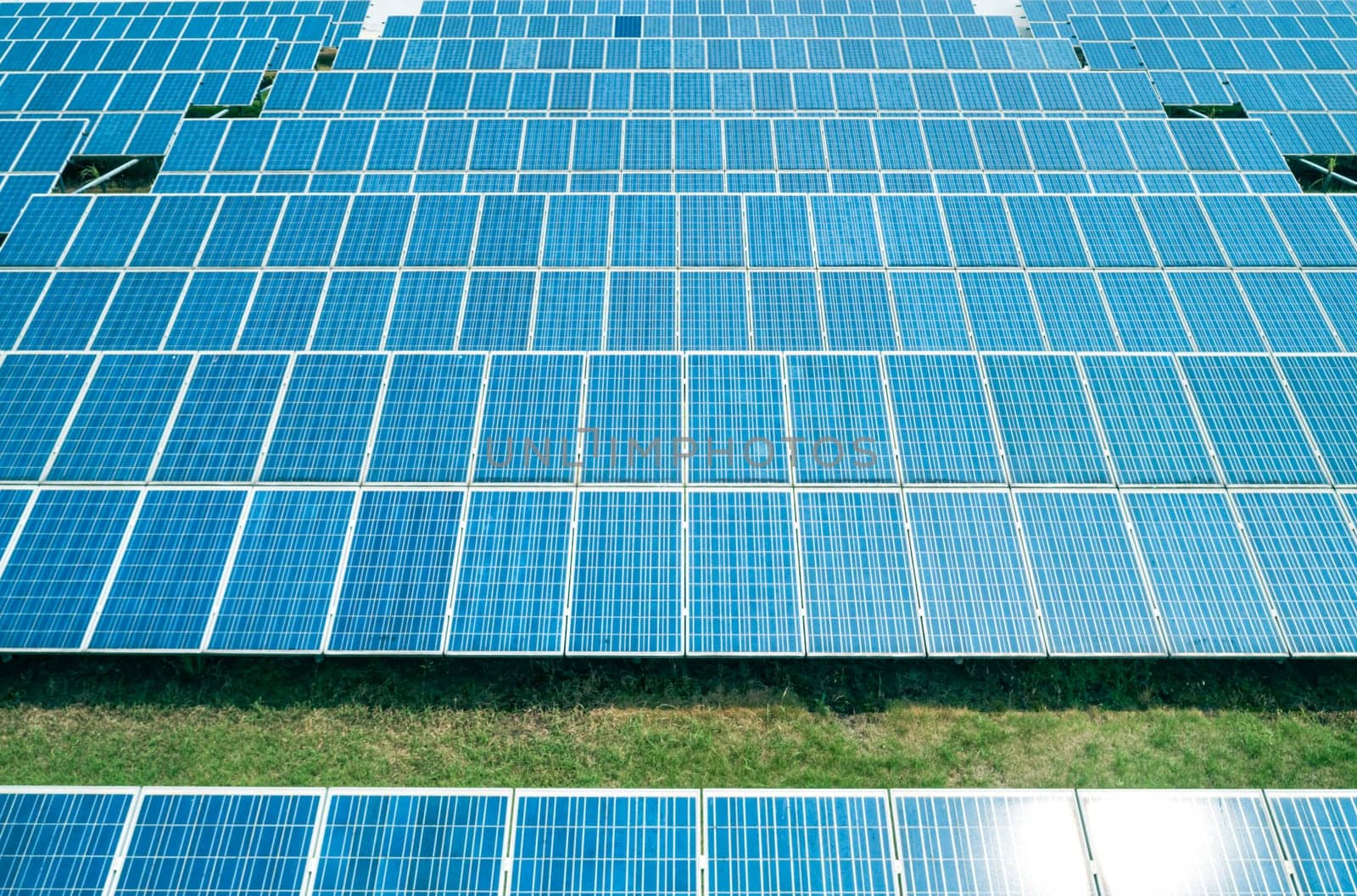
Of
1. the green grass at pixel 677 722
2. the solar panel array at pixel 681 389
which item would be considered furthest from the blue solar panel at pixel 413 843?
the solar panel array at pixel 681 389

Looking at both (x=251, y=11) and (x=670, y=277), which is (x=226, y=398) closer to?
(x=670, y=277)

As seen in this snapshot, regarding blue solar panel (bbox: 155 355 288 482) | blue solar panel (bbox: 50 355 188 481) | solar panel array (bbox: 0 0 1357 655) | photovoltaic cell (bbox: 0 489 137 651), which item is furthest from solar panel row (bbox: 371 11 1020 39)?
photovoltaic cell (bbox: 0 489 137 651)

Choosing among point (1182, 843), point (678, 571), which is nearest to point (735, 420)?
point (678, 571)

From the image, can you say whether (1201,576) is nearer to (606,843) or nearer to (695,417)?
(695,417)

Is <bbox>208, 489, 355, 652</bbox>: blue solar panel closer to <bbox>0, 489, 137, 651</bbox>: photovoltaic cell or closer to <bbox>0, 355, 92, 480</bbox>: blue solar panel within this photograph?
<bbox>0, 489, 137, 651</bbox>: photovoltaic cell

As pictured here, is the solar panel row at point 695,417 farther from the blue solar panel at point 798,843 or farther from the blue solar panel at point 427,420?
the blue solar panel at point 798,843
